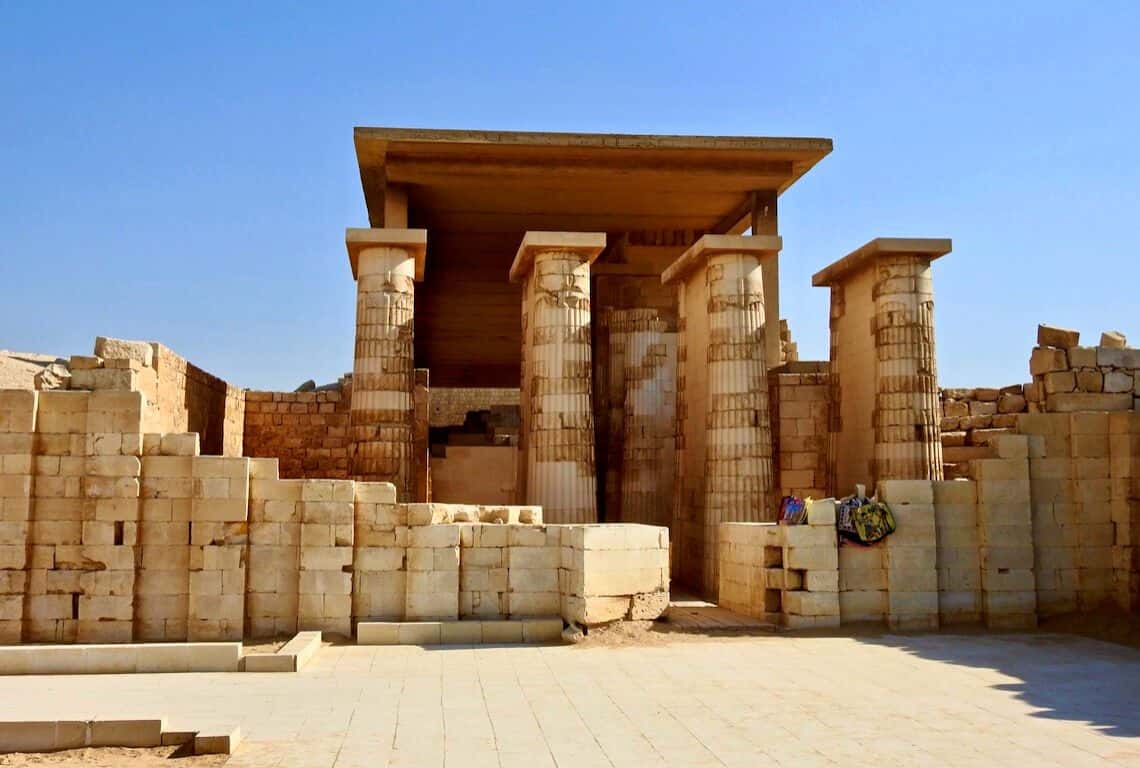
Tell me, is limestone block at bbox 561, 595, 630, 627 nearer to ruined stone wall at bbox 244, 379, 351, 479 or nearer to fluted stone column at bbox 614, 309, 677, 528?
fluted stone column at bbox 614, 309, 677, 528

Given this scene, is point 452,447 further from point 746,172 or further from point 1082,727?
point 1082,727

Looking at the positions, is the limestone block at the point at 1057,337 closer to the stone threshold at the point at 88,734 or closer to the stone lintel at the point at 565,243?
the stone lintel at the point at 565,243

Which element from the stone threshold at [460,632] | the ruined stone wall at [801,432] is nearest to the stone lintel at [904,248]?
the ruined stone wall at [801,432]

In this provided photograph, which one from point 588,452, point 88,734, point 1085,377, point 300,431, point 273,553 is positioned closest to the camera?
point 88,734

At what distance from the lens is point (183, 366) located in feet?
51.7

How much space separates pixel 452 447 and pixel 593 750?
51.8ft

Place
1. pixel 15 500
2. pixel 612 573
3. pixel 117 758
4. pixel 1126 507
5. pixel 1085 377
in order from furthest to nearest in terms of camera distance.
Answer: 1. pixel 1085 377
2. pixel 1126 507
3. pixel 612 573
4. pixel 15 500
5. pixel 117 758

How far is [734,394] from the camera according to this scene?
16734mm

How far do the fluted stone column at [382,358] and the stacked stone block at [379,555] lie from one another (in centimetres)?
424

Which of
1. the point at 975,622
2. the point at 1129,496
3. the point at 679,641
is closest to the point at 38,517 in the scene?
the point at 679,641

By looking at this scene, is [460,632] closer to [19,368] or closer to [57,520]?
[57,520]

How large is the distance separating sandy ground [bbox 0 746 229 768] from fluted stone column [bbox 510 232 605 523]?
953 centimetres

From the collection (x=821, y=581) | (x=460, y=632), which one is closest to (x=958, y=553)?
(x=821, y=581)

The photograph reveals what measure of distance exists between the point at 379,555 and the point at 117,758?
5.37 meters
